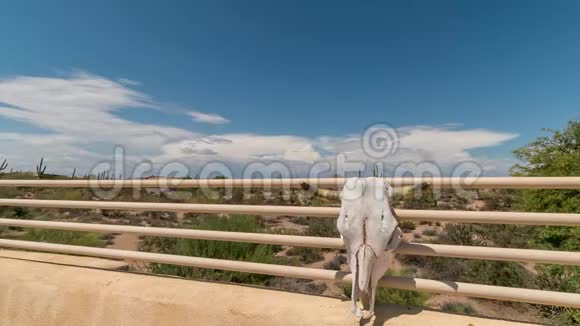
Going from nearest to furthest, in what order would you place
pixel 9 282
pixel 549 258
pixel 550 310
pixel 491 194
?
pixel 549 258 → pixel 9 282 → pixel 550 310 → pixel 491 194

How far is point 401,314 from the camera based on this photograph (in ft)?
6.43

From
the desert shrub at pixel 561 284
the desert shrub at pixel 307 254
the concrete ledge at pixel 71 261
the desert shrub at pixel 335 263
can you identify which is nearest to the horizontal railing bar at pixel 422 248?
the concrete ledge at pixel 71 261

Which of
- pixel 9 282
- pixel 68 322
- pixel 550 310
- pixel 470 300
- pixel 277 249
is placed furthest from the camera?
pixel 277 249

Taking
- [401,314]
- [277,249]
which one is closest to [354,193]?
[401,314]

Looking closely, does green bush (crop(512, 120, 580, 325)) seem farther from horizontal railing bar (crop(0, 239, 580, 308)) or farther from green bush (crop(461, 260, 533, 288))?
horizontal railing bar (crop(0, 239, 580, 308))

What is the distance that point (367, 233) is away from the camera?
1733 mm

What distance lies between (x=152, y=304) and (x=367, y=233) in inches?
66.4

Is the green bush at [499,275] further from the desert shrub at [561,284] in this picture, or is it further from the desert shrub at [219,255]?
→ the desert shrub at [219,255]

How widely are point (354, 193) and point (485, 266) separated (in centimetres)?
567

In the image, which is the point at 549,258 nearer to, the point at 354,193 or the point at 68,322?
the point at 354,193

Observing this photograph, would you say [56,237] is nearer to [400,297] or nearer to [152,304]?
[152,304]

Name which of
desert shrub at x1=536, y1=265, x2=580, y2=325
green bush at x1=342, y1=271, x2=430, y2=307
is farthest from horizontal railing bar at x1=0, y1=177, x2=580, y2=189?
desert shrub at x1=536, y1=265, x2=580, y2=325

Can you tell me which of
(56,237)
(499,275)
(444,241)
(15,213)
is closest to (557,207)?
(499,275)

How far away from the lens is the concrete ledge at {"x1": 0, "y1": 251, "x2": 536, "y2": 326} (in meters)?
2.00
